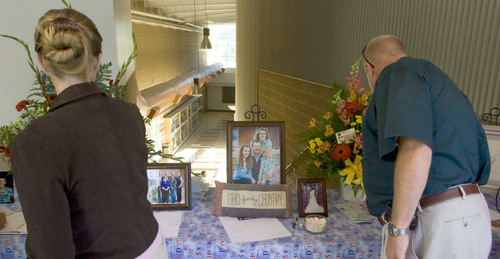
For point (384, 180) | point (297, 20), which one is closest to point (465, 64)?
point (384, 180)

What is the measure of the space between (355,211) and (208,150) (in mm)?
11959

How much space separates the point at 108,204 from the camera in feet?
3.25

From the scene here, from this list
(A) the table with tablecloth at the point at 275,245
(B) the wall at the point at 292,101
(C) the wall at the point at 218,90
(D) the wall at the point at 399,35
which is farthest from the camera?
(C) the wall at the point at 218,90

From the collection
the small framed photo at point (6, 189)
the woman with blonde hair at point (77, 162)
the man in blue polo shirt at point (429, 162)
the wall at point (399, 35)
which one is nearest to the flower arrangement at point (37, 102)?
the small framed photo at point (6, 189)

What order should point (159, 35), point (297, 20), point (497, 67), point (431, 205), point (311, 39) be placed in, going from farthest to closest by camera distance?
point (159, 35) < point (297, 20) < point (311, 39) < point (497, 67) < point (431, 205)

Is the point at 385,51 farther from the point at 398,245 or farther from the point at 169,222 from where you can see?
the point at 169,222

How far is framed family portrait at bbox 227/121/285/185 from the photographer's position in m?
2.09

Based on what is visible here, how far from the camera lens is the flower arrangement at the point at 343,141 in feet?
6.38

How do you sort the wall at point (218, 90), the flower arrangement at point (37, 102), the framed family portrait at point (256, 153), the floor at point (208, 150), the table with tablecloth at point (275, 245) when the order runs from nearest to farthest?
the table with tablecloth at point (275, 245) → the flower arrangement at point (37, 102) → the framed family portrait at point (256, 153) → the floor at point (208, 150) → the wall at point (218, 90)

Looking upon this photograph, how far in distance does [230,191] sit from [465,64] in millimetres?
1789

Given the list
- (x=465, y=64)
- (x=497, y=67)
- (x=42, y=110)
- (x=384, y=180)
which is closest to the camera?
(x=384, y=180)

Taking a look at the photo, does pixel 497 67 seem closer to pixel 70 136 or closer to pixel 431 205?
pixel 431 205

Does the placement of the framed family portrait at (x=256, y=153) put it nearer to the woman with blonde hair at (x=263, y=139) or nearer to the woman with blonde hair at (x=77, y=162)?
the woman with blonde hair at (x=263, y=139)

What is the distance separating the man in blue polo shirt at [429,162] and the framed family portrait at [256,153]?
33.7 inches
